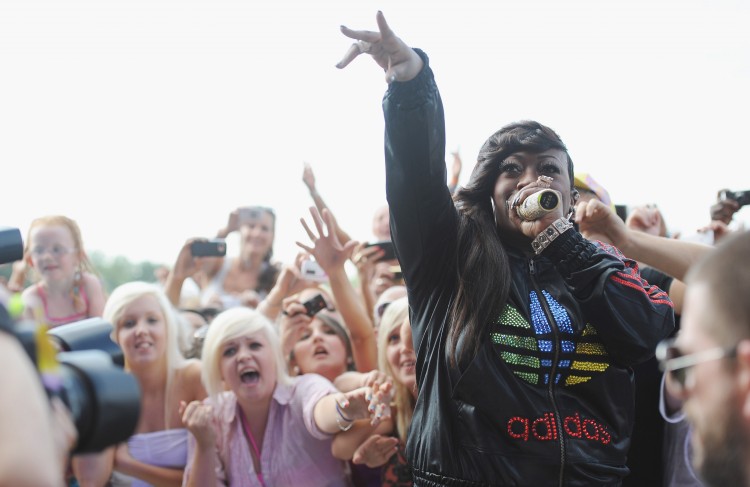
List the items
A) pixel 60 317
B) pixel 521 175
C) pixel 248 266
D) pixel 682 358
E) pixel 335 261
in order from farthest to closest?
pixel 248 266, pixel 60 317, pixel 335 261, pixel 521 175, pixel 682 358

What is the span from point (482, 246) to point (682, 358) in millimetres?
940

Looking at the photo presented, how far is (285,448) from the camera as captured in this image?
370 cm

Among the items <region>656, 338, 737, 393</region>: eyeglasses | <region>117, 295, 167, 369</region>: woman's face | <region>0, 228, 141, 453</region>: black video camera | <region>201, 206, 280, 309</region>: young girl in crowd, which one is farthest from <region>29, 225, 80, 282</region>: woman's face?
<region>656, 338, 737, 393</region>: eyeglasses

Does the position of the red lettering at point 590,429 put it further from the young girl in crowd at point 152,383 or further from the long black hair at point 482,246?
the young girl in crowd at point 152,383

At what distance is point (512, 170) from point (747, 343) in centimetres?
121

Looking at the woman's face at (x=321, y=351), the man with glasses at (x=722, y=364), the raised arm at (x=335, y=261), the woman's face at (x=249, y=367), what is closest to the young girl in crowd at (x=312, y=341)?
the woman's face at (x=321, y=351)

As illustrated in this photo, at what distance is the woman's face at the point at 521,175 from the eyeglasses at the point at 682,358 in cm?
95

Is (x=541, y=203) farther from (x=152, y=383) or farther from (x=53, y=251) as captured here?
(x=53, y=251)

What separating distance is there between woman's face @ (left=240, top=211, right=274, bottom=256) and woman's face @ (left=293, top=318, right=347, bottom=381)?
176cm

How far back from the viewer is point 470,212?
2.34 metres

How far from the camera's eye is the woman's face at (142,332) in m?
4.04

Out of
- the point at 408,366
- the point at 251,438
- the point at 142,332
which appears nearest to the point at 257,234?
the point at 142,332

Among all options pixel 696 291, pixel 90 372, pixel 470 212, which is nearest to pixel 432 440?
pixel 470 212

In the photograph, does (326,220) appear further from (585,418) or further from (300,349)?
(585,418)
